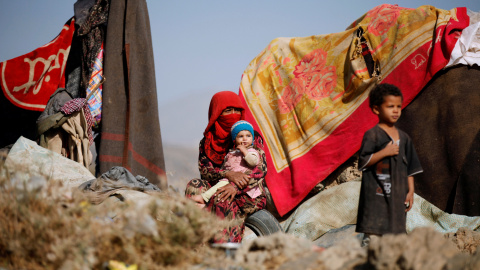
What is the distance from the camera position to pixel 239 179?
172 inches

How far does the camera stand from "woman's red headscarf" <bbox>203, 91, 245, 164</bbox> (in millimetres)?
4988

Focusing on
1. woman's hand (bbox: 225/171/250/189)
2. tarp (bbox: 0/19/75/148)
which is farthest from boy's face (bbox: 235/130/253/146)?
tarp (bbox: 0/19/75/148)

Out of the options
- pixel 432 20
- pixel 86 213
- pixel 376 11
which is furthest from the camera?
pixel 376 11

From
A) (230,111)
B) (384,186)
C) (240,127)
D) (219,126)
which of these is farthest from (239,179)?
(384,186)

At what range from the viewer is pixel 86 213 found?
7.44 ft

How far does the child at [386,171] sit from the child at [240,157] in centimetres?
151

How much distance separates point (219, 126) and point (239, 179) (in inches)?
36.8

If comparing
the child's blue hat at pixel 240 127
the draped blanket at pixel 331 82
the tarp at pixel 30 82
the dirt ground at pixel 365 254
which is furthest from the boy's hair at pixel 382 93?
the tarp at pixel 30 82

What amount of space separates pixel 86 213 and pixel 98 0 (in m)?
4.65

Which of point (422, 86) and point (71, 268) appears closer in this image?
point (71, 268)

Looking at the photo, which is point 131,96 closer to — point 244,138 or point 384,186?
point 244,138

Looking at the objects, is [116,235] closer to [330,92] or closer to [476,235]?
[476,235]

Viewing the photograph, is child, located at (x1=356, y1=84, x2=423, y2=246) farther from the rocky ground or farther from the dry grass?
the dry grass

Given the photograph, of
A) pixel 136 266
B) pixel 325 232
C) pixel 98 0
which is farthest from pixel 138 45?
pixel 136 266
